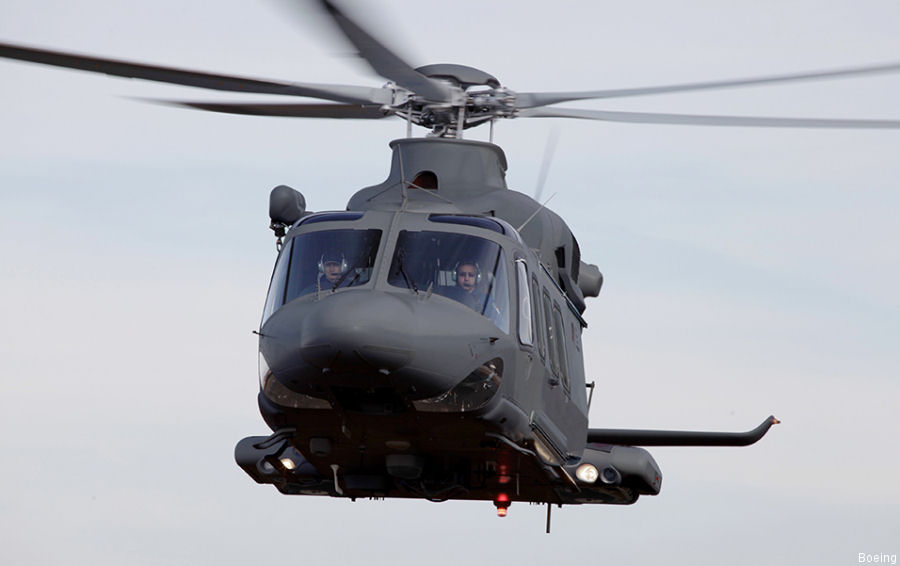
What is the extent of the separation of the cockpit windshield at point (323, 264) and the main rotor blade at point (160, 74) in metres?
1.28

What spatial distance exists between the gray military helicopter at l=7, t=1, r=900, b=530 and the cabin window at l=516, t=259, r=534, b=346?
19mm

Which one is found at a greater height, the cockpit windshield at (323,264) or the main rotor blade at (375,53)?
the main rotor blade at (375,53)

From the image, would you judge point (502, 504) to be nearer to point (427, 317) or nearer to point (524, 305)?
point (524, 305)

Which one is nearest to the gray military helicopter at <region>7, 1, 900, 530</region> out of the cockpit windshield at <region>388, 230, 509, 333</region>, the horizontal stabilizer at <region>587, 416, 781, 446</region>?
the cockpit windshield at <region>388, 230, 509, 333</region>

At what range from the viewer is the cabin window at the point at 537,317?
1348cm

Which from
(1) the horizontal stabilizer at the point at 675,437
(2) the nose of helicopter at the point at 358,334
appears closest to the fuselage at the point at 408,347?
(2) the nose of helicopter at the point at 358,334

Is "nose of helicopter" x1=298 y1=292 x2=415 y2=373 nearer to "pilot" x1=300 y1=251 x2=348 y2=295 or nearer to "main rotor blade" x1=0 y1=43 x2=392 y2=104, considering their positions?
"pilot" x1=300 y1=251 x2=348 y2=295

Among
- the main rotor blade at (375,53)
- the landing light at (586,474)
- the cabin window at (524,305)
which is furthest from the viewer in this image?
the landing light at (586,474)

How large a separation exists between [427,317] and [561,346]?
9.49ft

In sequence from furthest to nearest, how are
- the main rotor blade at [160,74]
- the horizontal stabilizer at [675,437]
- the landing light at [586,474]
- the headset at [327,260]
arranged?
the horizontal stabilizer at [675,437]
the landing light at [586,474]
the headset at [327,260]
the main rotor blade at [160,74]

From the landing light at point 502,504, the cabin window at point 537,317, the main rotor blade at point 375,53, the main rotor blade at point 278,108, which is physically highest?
the main rotor blade at point 375,53

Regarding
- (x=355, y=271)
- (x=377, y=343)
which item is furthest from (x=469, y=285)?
(x=377, y=343)

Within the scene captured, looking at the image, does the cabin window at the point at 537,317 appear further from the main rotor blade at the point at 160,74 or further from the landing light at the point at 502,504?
the main rotor blade at the point at 160,74

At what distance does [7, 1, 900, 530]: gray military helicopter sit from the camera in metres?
12.0
